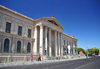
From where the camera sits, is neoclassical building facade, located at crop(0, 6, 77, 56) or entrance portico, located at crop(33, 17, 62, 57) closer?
neoclassical building facade, located at crop(0, 6, 77, 56)

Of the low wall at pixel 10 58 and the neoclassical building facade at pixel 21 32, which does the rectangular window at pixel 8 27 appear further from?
the low wall at pixel 10 58

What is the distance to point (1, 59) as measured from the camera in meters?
17.6

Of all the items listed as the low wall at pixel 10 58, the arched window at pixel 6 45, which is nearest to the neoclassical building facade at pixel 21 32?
the arched window at pixel 6 45

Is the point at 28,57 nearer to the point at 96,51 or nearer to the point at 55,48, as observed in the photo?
the point at 55,48

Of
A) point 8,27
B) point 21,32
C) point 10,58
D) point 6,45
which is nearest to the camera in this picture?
point 10,58

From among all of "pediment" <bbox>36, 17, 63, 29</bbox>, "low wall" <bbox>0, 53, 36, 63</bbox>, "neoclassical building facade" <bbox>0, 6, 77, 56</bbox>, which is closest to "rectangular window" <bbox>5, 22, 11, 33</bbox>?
"neoclassical building facade" <bbox>0, 6, 77, 56</bbox>

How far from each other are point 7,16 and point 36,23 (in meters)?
9.81

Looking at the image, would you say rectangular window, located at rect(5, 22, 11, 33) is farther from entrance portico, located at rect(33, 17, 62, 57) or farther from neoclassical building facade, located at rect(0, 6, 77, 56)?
entrance portico, located at rect(33, 17, 62, 57)

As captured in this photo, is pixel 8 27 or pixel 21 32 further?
pixel 21 32

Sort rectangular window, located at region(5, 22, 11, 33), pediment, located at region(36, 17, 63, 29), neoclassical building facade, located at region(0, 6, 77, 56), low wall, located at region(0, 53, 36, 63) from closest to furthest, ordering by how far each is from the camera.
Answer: low wall, located at region(0, 53, 36, 63), neoclassical building facade, located at region(0, 6, 77, 56), rectangular window, located at region(5, 22, 11, 33), pediment, located at region(36, 17, 63, 29)

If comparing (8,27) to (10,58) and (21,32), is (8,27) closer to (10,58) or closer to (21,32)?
(21,32)

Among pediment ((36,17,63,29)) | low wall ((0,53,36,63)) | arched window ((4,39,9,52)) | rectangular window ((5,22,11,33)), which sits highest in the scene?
pediment ((36,17,63,29))

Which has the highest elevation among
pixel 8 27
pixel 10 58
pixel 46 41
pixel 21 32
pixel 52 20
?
pixel 52 20

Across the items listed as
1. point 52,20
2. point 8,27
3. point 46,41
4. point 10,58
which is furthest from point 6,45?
point 52,20
